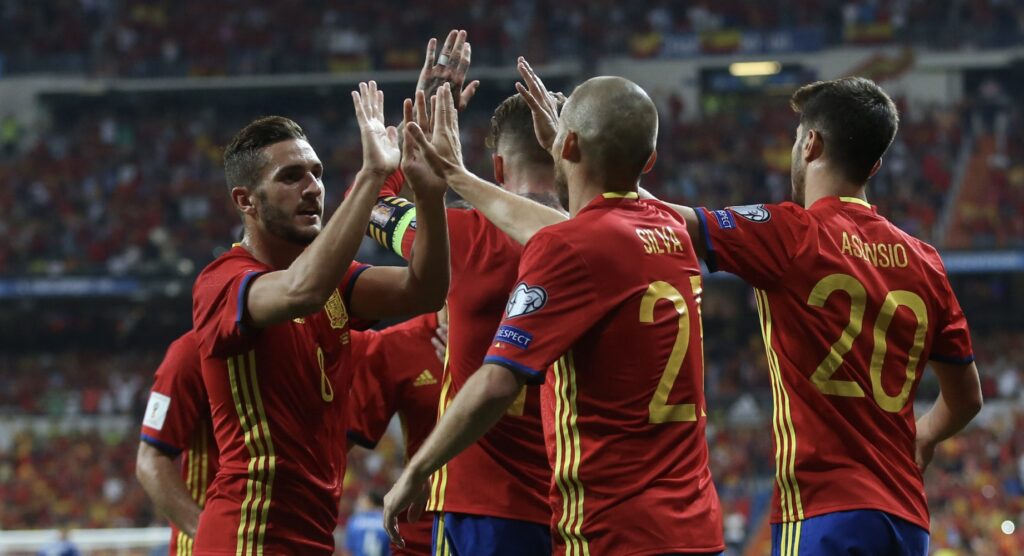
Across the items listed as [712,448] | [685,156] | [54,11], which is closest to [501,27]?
[685,156]

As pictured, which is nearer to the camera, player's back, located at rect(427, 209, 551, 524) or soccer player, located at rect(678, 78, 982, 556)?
soccer player, located at rect(678, 78, 982, 556)

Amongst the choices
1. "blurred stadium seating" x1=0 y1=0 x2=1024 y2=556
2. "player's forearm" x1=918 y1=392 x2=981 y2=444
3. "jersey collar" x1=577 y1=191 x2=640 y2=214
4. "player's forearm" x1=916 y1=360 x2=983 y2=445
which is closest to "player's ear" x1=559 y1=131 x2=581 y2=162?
"jersey collar" x1=577 y1=191 x2=640 y2=214

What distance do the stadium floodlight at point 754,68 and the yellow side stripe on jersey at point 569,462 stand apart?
1162 inches

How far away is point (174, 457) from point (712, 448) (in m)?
17.8

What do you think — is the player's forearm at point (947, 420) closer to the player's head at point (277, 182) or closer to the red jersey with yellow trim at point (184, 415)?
the player's head at point (277, 182)

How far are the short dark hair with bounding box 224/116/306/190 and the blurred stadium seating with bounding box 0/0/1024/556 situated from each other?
55.4 feet

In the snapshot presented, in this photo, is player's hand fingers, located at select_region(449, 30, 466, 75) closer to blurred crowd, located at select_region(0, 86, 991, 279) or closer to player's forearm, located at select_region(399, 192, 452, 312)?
player's forearm, located at select_region(399, 192, 452, 312)

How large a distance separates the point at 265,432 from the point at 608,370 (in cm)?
131

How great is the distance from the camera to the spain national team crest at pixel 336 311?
Result: 470cm

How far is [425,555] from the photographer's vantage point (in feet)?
18.9

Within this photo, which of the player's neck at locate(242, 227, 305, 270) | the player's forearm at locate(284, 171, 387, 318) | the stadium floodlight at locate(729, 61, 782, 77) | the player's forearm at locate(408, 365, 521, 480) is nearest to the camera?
the player's forearm at locate(408, 365, 521, 480)

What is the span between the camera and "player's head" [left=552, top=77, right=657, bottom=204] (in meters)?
3.93

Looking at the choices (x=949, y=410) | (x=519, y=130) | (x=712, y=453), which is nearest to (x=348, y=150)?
(x=712, y=453)

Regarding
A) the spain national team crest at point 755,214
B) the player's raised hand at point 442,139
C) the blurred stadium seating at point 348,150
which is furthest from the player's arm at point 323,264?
the blurred stadium seating at point 348,150
